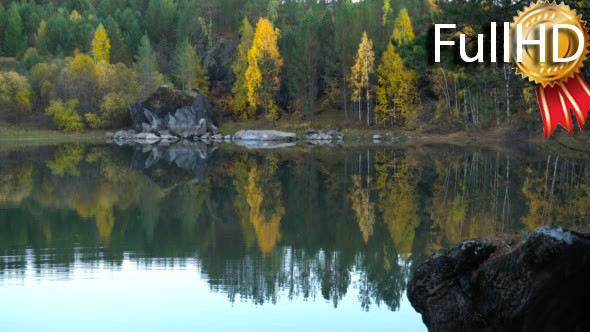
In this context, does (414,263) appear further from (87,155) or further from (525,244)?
(87,155)

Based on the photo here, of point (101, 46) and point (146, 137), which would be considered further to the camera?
point (101, 46)

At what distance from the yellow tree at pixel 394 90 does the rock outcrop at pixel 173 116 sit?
16.4m

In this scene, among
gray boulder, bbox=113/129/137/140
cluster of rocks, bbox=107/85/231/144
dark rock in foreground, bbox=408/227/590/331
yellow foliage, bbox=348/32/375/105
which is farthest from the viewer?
gray boulder, bbox=113/129/137/140

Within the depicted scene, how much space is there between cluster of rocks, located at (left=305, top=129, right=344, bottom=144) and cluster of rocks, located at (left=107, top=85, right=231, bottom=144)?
28.6 ft

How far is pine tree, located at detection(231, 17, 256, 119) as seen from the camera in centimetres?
7075

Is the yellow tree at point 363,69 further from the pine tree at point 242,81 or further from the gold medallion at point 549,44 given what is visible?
the gold medallion at point 549,44

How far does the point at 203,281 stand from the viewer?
37.4ft

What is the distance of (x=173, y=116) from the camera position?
6844 cm

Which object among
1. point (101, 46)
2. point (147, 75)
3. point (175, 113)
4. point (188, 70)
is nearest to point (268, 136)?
point (175, 113)

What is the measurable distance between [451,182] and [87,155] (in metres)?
25.8

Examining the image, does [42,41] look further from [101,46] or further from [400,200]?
[400,200]

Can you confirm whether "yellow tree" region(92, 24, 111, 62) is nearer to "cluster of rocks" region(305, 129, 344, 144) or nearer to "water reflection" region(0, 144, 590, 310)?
"cluster of rocks" region(305, 129, 344, 144)

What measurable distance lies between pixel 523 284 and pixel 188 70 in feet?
235

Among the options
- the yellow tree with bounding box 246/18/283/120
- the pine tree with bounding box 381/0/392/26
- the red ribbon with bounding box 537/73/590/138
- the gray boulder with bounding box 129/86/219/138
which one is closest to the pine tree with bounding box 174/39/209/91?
the gray boulder with bounding box 129/86/219/138
